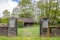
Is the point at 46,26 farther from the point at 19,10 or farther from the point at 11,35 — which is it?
the point at 19,10

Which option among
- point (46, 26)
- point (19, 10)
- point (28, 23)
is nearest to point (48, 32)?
point (46, 26)

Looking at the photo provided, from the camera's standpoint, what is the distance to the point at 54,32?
13.1 m

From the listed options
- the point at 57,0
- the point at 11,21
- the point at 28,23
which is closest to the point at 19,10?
the point at 28,23

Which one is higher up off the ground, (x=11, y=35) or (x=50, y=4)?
(x=50, y=4)

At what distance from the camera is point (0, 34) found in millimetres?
13438

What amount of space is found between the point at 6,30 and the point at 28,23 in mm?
26961

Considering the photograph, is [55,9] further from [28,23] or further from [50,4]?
[28,23]

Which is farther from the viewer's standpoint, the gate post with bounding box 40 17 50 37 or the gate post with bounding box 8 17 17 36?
the gate post with bounding box 8 17 17 36

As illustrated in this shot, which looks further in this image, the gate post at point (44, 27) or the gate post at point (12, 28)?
the gate post at point (12, 28)

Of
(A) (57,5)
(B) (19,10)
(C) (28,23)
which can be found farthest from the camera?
(C) (28,23)

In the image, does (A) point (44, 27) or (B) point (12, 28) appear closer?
(A) point (44, 27)

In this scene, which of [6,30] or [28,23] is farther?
[28,23]

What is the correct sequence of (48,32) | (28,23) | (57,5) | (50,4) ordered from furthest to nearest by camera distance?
(28,23) → (57,5) → (50,4) → (48,32)

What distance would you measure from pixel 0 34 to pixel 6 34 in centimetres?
49
